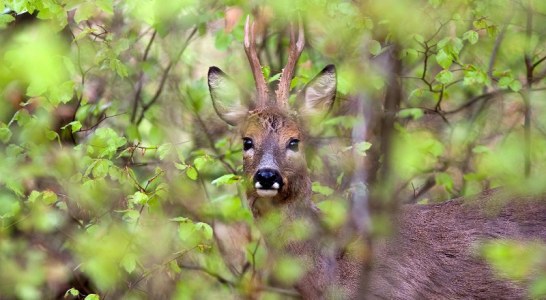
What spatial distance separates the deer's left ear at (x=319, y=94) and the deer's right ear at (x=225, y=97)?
0.45m

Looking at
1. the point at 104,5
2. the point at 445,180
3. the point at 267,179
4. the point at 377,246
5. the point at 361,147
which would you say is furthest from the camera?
the point at 445,180

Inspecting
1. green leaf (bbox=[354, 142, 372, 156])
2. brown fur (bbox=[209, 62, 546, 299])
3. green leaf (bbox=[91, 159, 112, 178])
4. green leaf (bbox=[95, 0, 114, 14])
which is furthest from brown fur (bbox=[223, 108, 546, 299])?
green leaf (bbox=[95, 0, 114, 14])

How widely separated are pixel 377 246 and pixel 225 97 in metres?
1.64

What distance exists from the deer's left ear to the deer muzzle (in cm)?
90

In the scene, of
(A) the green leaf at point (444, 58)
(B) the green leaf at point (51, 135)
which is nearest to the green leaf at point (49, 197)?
(B) the green leaf at point (51, 135)

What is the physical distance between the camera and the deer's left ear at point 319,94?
22.4 ft

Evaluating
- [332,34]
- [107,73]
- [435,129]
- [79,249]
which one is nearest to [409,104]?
[435,129]

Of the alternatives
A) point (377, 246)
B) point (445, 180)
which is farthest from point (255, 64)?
point (445, 180)

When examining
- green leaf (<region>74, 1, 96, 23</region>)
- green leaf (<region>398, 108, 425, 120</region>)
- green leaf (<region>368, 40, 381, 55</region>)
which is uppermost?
green leaf (<region>74, 1, 96, 23</region>)

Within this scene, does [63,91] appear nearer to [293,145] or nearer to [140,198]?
[140,198]

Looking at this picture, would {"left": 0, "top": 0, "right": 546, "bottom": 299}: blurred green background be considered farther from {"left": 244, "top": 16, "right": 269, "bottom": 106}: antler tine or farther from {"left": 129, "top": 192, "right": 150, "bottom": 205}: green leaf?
{"left": 244, "top": 16, "right": 269, "bottom": 106}: antler tine

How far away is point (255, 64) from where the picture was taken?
6602mm

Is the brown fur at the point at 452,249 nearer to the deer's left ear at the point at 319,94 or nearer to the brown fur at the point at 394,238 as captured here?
the brown fur at the point at 394,238

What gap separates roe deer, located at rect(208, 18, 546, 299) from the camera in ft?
20.6
